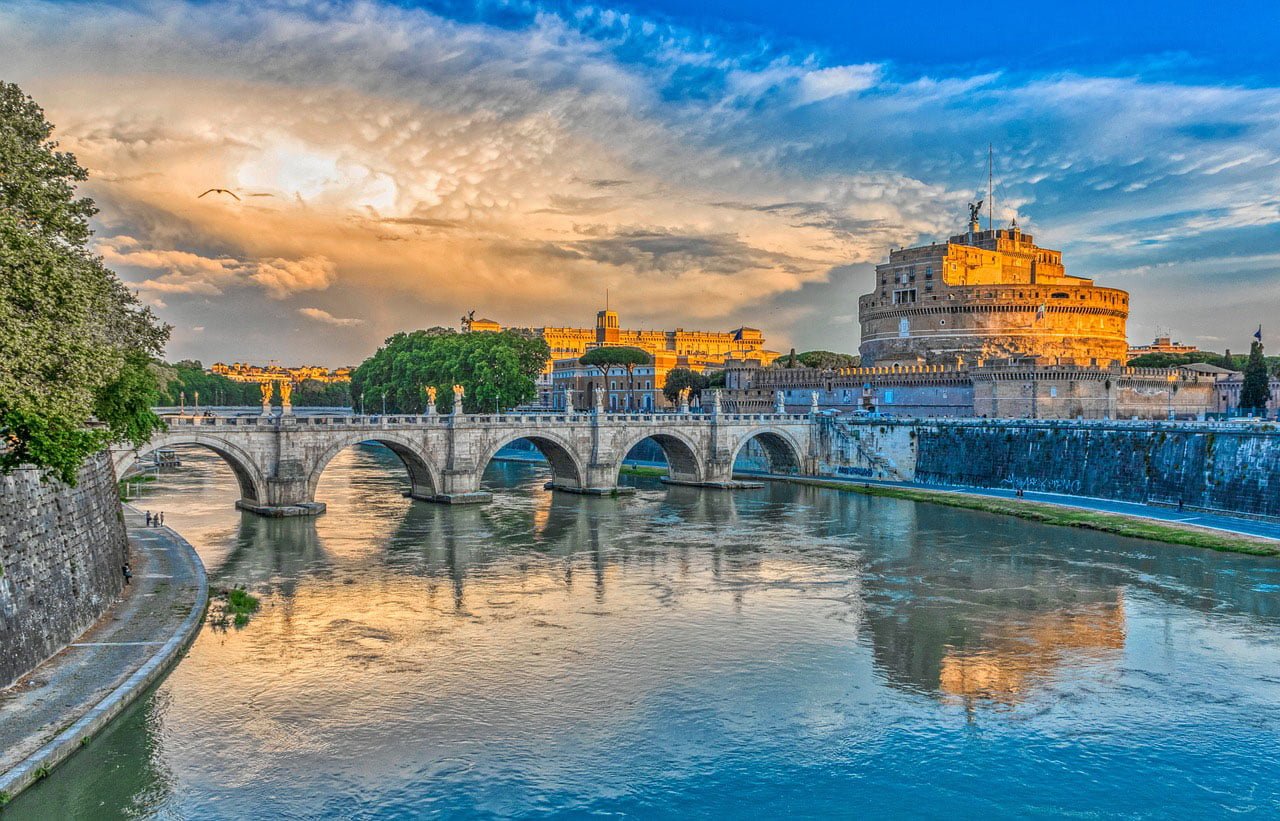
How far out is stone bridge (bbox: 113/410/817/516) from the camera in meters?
42.9

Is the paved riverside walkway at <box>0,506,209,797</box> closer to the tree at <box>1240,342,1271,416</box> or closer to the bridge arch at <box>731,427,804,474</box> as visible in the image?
the bridge arch at <box>731,427,804,474</box>

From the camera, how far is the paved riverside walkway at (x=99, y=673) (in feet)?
50.3

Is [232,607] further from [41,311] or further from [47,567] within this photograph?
[41,311]

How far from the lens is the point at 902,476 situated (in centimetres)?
6412

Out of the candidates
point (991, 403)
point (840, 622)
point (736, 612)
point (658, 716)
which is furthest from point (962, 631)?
point (991, 403)

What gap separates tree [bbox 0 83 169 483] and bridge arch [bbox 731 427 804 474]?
164 ft

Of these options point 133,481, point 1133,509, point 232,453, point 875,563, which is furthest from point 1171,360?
point 133,481

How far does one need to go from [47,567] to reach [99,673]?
8.38 ft

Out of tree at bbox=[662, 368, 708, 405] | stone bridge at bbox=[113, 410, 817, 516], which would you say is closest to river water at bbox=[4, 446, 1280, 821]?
stone bridge at bbox=[113, 410, 817, 516]

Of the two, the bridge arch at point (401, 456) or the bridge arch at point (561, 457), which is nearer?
the bridge arch at point (401, 456)

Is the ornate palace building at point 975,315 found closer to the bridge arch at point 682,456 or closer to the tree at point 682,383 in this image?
the tree at point 682,383

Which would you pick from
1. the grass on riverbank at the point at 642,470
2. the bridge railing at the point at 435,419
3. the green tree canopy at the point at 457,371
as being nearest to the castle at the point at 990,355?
the bridge railing at the point at 435,419

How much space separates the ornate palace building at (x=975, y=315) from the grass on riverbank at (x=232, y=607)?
63.9 metres

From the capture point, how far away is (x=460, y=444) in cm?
4978
